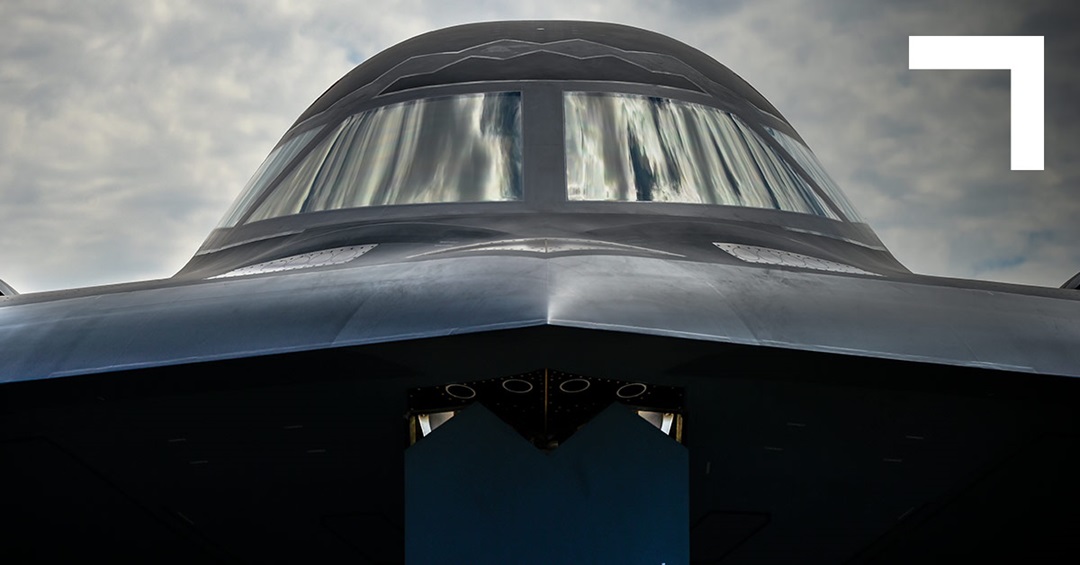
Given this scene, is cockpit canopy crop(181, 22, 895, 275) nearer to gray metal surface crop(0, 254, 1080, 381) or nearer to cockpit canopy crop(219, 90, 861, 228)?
cockpit canopy crop(219, 90, 861, 228)

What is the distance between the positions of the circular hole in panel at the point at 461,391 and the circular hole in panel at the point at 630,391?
0.80m

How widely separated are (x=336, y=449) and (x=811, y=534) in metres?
3.03

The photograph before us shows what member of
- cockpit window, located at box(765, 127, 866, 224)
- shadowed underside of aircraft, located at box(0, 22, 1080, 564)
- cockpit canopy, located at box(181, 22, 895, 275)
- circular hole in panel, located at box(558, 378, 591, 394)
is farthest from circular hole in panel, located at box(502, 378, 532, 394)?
cockpit window, located at box(765, 127, 866, 224)

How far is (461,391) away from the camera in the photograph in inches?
275

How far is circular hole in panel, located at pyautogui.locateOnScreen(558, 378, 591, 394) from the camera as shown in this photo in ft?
22.1

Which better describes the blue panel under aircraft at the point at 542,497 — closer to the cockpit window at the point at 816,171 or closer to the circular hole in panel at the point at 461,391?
the circular hole in panel at the point at 461,391

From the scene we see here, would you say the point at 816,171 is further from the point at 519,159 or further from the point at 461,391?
the point at 461,391

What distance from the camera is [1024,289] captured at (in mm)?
7555

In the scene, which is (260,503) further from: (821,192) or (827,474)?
(821,192)

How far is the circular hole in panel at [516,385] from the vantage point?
6.74 meters

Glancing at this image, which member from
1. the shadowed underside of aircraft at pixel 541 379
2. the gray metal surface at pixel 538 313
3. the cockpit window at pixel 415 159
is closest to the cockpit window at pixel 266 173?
the cockpit window at pixel 415 159

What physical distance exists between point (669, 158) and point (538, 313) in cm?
398

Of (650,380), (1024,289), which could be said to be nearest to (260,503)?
(650,380)

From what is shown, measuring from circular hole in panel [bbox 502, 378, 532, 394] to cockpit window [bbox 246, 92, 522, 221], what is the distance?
2.28 meters
